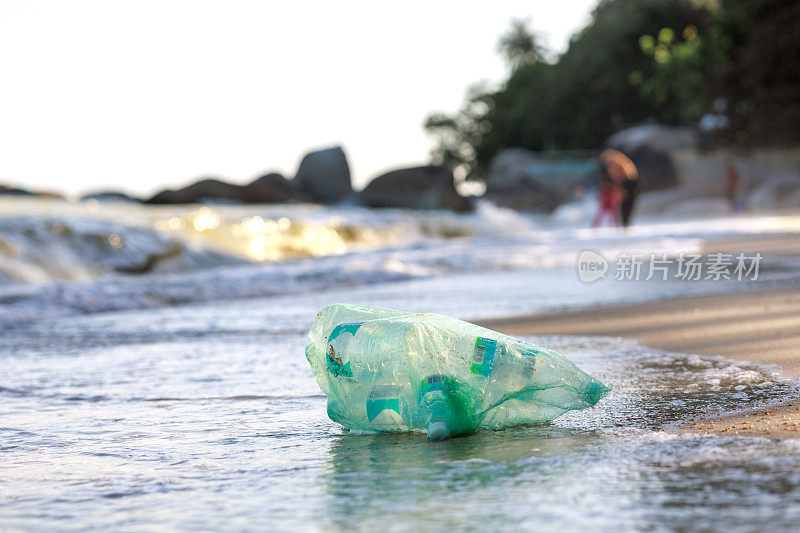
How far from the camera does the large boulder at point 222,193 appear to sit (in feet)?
137

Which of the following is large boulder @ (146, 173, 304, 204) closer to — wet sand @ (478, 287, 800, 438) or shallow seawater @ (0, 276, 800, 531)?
wet sand @ (478, 287, 800, 438)

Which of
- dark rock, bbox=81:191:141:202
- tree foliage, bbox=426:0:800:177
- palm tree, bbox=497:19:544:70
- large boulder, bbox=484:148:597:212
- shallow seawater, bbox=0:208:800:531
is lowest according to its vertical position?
shallow seawater, bbox=0:208:800:531

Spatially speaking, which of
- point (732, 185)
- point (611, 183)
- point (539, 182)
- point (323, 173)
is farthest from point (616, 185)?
point (323, 173)

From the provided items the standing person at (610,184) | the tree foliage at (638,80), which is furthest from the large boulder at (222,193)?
the standing person at (610,184)

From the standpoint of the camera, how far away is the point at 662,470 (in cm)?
210

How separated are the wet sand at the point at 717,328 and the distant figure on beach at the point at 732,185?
27.6 m

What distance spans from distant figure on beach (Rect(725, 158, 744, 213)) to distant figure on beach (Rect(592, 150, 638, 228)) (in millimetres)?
13815

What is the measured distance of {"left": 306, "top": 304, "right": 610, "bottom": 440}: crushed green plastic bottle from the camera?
101 inches

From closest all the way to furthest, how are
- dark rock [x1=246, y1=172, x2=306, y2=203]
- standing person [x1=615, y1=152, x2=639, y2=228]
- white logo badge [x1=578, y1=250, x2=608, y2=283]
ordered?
white logo badge [x1=578, y1=250, x2=608, y2=283] → standing person [x1=615, y1=152, x2=639, y2=228] → dark rock [x1=246, y1=172, x2=306, y2=203]

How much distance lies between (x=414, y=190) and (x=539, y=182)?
572cm

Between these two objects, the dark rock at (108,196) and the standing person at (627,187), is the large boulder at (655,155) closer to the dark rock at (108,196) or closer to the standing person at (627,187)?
the standing person at (627,187)

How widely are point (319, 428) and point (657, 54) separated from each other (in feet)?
124

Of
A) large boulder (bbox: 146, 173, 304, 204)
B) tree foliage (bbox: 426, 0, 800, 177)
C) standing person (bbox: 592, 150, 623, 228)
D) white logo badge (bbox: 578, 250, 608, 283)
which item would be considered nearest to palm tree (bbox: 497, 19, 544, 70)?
tree foliage (bbox: 426, 0, 800, 177)

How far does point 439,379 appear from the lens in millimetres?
2545
